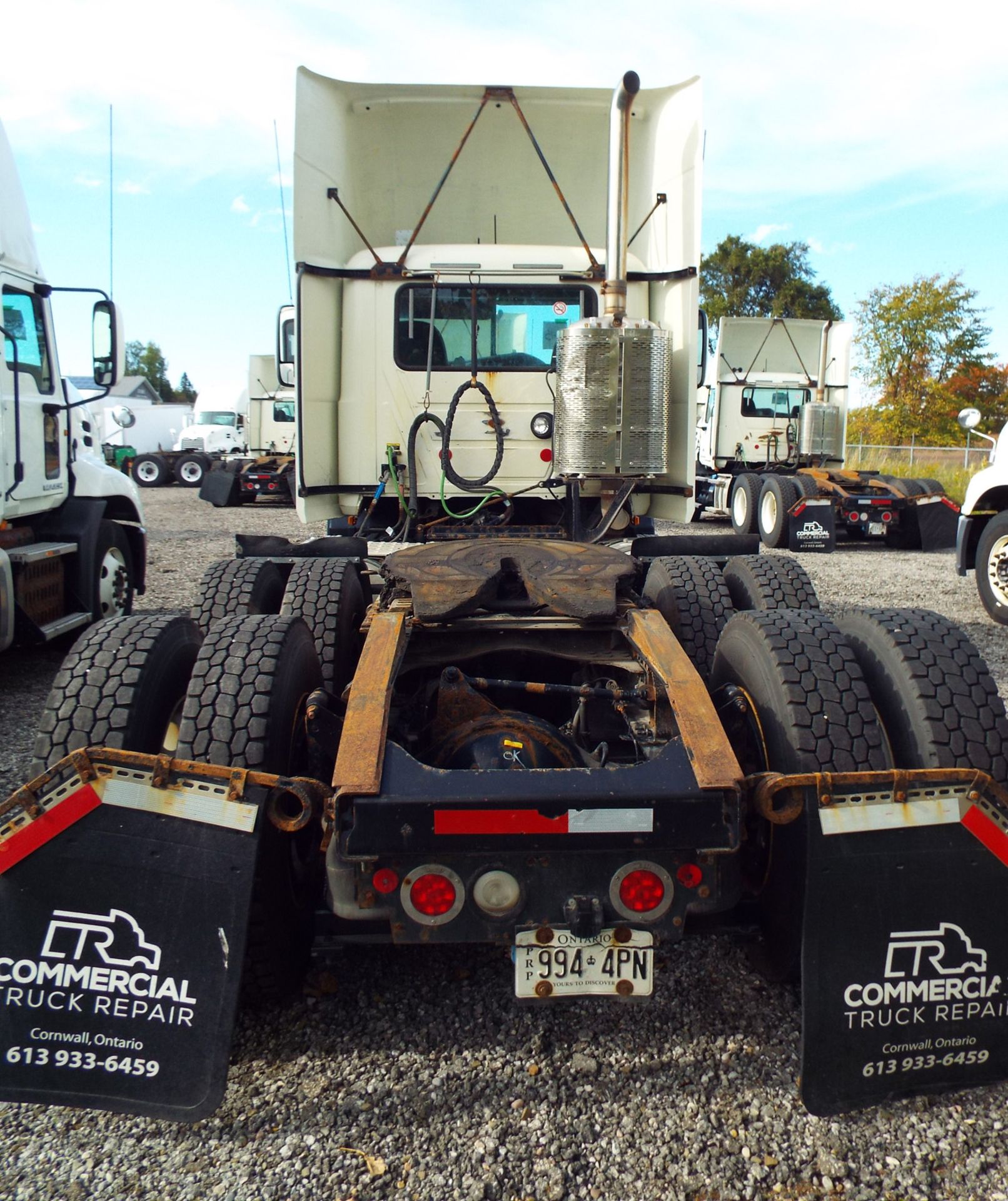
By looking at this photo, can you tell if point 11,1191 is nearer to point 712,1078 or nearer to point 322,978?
point 322,978

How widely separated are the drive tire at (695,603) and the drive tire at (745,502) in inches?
432

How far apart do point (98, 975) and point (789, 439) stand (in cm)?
1627

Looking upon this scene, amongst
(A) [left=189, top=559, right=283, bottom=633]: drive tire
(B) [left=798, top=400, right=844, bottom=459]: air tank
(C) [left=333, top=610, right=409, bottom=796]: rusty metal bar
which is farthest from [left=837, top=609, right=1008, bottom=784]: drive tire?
(B) [left=798, top=400, right=844, bottom=459]: air tank

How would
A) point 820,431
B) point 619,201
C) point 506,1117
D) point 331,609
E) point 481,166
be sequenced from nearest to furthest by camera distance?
point 506,1117
point 331,609
point 619,201
point 481,166
point 820,431

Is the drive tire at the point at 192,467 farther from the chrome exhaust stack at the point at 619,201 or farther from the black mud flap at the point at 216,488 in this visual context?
the chrome exhaust stack at the point at 619,201

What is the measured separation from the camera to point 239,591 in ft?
14.5

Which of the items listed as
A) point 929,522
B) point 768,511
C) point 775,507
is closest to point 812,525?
point 775,507

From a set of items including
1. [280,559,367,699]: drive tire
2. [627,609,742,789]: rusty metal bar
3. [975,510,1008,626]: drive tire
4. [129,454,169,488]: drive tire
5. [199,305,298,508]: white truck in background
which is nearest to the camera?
[627,609,742,789]: rusty metal bar

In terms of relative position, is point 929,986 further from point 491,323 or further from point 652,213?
point 652,213

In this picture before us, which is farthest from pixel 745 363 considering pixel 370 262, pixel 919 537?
pixel 370 262

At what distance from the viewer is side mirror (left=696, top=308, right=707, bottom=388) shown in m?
5.77

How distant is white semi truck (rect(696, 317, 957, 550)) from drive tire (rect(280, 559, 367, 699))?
10.8 meters

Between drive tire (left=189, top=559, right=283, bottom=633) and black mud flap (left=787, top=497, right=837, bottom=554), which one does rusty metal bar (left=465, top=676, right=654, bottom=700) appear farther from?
black mud flap (left=787, top=497, right=837, bottom=554)

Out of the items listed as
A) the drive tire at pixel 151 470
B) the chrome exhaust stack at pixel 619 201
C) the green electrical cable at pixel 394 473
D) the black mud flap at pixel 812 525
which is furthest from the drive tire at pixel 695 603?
the drive tire at pixel 151 470
